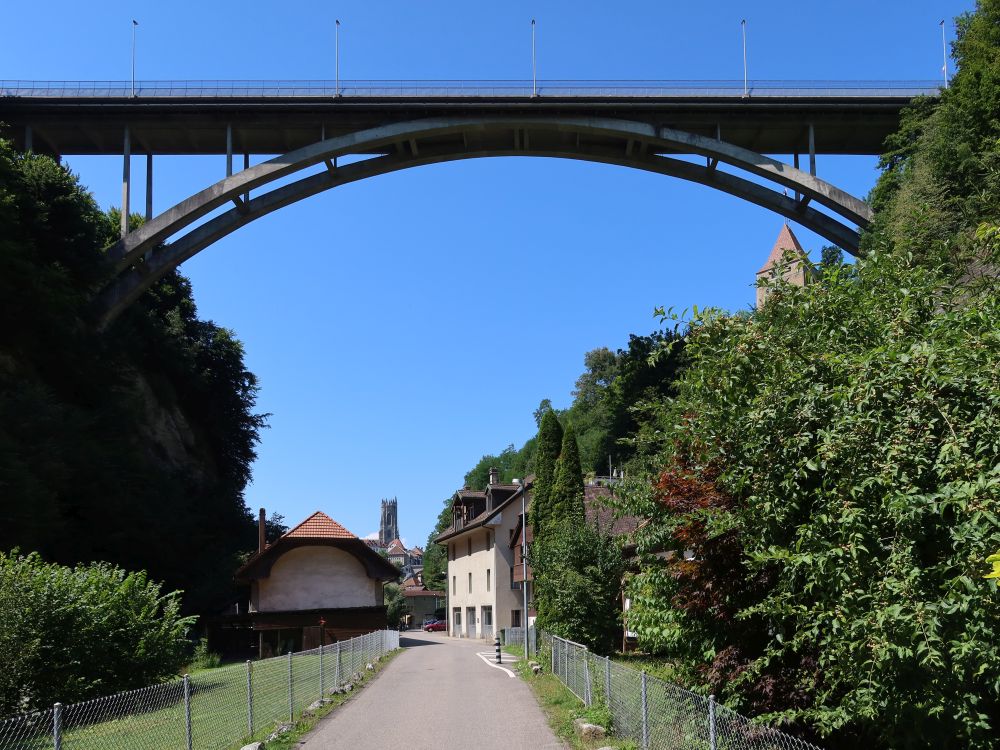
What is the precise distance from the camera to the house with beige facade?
4528 centimetres

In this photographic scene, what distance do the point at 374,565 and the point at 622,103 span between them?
21089mm

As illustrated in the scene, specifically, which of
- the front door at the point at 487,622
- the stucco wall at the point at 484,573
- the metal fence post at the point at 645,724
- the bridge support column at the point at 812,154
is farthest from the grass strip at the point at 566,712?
the front door at the point at 487,622

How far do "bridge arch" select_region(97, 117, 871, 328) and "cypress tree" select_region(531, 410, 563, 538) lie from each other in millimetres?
12102

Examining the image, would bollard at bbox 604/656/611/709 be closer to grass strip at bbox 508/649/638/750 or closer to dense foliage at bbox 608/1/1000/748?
grass strip at bbox 508/649/638/750

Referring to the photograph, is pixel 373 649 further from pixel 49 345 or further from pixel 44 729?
pixel 44 729

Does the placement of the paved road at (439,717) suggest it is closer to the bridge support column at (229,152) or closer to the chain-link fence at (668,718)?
the chain-link fence at (668,718)

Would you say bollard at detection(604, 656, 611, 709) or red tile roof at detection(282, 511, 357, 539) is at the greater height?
red tile roof at detection(282, 511, 357, 539)

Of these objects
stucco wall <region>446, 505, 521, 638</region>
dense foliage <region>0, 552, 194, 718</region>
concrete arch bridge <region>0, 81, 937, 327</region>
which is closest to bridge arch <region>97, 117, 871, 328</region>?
concrete arch bridge <region>0, 81, 937, 327</region>

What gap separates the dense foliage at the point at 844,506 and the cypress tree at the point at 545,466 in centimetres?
2265

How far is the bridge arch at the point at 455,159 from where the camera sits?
3344 cm

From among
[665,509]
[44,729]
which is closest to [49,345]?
[44,729]

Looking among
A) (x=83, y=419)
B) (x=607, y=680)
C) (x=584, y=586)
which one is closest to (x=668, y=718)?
(x=607, y=680)

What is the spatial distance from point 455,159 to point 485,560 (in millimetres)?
22594

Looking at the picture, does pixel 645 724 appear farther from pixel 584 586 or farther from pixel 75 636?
pixel 584 586
